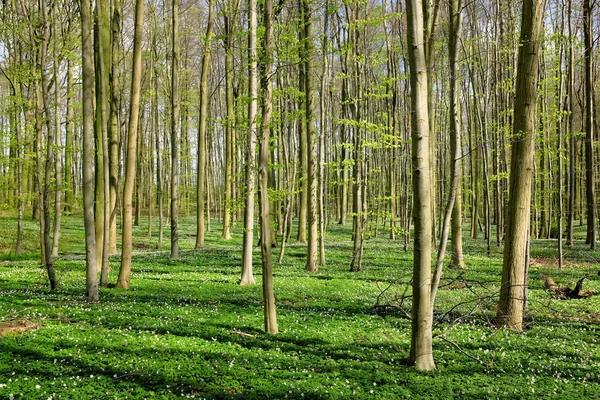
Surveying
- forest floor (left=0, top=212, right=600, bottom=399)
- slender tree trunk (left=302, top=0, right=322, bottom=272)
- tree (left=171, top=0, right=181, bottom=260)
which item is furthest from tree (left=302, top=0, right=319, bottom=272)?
tree (left=171, top=0, right=181, bottom=260)

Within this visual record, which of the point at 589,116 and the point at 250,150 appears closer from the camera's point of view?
the point at 250,150

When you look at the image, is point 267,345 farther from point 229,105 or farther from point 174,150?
point 229,105

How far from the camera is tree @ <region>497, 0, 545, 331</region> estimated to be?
26.1 ft

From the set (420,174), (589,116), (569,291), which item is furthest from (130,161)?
(589,116)

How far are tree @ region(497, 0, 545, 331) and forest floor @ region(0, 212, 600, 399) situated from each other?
0.61m

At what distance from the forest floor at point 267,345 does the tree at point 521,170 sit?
61 centimetres

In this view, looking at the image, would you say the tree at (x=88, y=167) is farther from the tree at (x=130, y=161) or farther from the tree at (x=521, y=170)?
the tree at (x=521, y=170)

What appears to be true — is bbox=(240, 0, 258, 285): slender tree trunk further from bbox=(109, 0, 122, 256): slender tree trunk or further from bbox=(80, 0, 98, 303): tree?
bbox=(109, 0, 122, 256): slender tree trunk

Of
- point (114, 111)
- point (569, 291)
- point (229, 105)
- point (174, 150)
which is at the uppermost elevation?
point (229, 105)

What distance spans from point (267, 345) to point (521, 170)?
615cm

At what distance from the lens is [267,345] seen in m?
6.66

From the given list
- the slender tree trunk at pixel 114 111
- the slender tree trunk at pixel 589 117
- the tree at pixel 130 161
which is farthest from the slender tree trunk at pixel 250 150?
the slender tree trunk at pixel 589 117

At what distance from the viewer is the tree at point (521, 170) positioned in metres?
7.97

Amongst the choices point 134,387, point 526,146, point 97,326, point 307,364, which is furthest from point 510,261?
point 97,326
